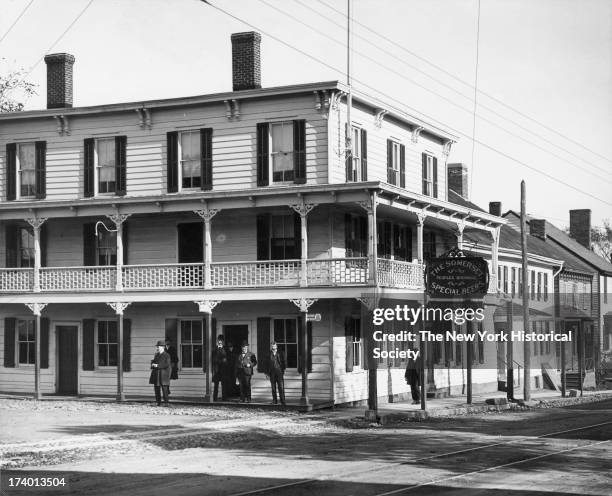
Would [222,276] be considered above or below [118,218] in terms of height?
below

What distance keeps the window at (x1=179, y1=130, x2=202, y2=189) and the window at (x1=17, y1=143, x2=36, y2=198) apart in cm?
581

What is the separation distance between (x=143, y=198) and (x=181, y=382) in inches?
247

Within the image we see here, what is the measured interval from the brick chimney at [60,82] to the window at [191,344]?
9.47 m

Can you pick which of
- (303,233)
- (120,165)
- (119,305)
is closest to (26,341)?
(119,305)

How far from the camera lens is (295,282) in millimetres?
30422

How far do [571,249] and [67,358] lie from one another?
3872cm

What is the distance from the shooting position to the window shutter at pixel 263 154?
104ft

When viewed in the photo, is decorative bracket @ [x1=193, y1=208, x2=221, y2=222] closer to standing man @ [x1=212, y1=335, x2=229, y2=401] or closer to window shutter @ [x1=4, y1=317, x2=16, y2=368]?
standing man @ [x1=212, y1=335, x2=229, y2=401]

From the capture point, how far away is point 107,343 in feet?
111

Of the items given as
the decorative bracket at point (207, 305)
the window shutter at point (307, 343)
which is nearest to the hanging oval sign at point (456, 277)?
the window shutter at point (307, 343)

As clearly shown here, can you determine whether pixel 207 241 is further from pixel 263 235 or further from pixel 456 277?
pixel 456 277

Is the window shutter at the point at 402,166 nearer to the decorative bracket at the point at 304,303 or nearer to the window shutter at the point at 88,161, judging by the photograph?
the decorative bracket at the point at 304,303

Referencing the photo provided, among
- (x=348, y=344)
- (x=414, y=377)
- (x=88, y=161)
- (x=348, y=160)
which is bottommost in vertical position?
(x=414, y=377)

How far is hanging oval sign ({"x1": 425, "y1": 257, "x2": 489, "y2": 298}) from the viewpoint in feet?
95.5
